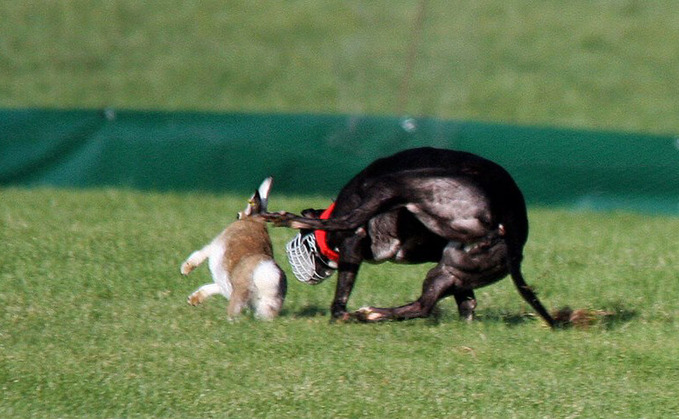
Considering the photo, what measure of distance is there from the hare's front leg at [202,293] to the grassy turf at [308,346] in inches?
2.8

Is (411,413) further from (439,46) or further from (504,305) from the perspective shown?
(439,46)

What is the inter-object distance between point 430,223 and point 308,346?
96cm

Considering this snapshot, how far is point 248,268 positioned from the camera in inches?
271

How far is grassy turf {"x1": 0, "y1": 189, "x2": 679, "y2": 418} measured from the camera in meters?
5.55

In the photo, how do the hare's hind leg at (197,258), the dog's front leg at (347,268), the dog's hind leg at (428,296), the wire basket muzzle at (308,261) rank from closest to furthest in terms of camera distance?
the dog's hind leg at (428,296) → the dog's front leg at (347,268) → the wire basket muzzle at (308,261) → the hare's hind leg at (197,258)

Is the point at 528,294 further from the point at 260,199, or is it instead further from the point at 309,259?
the point at 260,199

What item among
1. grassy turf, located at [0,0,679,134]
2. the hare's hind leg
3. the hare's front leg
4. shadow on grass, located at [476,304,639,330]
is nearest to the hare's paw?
the hare's front leg

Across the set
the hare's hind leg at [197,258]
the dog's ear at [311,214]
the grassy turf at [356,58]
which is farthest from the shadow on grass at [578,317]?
the grassy turf at [356,58]

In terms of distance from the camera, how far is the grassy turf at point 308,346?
5547 millimetres

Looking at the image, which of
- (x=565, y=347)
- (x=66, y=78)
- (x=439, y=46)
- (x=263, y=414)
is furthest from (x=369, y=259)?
(x=66, y=78)

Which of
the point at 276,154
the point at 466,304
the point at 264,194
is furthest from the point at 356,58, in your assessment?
the point at 466,304

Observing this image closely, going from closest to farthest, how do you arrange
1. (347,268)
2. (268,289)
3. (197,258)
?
(347,268) → (268,289) → (197,258)

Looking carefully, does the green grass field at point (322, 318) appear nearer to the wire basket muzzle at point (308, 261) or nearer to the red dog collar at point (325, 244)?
the wire basket muzzle at point (308, 261)

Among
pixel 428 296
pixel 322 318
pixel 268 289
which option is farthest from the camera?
pixel 322 318
